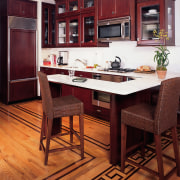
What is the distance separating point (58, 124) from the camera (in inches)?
124

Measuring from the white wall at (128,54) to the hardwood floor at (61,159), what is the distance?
4.52 ft

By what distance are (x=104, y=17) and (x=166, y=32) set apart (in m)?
1.32

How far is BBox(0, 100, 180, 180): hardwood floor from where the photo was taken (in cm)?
221

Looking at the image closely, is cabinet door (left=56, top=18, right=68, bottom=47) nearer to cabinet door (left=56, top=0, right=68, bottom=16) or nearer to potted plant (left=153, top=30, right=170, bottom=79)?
cabinet door (left=56, top=0, right=68, bottom=16)

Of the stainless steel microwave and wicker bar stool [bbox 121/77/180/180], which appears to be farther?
the stainless steel microwave

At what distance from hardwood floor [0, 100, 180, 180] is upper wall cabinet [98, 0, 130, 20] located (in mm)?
2020

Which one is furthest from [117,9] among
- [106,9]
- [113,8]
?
[106,9]

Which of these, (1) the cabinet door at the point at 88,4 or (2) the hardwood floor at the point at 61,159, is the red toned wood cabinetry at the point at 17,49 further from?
(2) the hardwood floor at the point at 61,159

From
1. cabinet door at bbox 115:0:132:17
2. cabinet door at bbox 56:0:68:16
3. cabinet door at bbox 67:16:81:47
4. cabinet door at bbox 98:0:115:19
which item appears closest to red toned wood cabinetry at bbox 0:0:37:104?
cabinet door at bbox 56:0:68:16

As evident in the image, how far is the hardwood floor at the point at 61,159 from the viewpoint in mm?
2207

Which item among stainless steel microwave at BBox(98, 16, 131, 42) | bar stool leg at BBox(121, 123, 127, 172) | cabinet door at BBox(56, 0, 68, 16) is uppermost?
cabinet door at BBox(56, 0, 68, 16)

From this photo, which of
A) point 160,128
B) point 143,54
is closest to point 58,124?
point 160,128

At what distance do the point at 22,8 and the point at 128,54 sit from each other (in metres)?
2.79

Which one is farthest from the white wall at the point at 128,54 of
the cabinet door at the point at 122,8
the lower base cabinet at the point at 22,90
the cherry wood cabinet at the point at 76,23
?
the lower base cabinet at the point at 22,90
